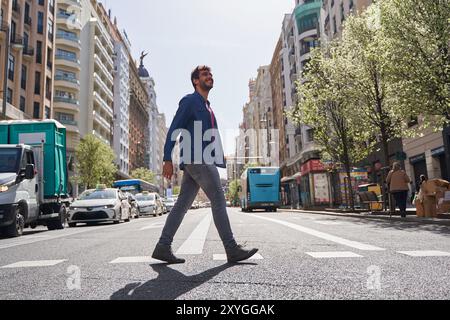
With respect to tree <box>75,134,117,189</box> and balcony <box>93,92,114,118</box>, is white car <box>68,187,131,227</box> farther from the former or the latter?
balcony <box>93,92,114,118</box>

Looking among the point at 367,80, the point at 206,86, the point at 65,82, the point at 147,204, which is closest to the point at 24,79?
the point at 65,82

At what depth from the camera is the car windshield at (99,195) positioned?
51.0 feet

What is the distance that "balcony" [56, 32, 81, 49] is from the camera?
49.0m

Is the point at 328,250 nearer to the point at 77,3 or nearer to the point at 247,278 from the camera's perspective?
the point at 247,278

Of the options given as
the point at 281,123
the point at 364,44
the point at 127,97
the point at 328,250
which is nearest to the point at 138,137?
the point at 127,97

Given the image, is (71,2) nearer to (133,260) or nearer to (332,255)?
(133,260)

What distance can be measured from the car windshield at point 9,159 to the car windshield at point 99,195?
528 cm

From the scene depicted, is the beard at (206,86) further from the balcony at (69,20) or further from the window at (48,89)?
the balcony at (69,20)

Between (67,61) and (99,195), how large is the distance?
126ft

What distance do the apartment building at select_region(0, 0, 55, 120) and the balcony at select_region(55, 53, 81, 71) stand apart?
7395 mm

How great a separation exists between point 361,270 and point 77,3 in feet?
182

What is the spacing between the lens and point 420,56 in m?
14.0

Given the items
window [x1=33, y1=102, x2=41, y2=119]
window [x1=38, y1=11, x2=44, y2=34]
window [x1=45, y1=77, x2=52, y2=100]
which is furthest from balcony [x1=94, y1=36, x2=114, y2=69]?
window [x1=33, y1=102, x2=41, y2=119]

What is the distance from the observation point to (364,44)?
1917 centimetres
